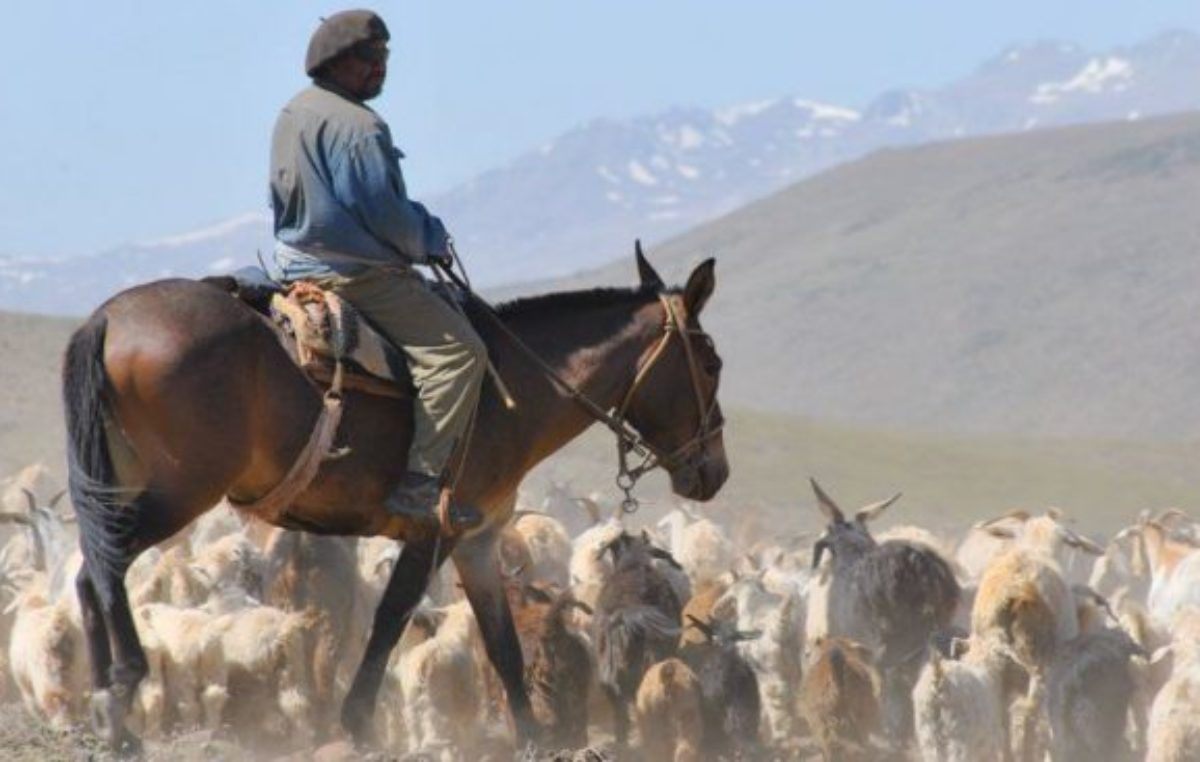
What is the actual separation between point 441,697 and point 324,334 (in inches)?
122

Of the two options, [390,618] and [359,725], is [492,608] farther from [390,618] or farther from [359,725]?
[359,725]

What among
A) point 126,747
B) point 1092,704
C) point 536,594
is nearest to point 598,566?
point 536,594

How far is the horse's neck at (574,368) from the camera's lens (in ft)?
32.5

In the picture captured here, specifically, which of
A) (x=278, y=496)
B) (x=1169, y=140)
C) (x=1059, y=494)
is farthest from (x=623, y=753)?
(x=1169, y=140)

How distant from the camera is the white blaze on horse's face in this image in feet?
34.0

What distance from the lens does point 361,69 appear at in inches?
376

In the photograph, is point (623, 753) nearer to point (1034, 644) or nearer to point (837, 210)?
point (1034, 644)

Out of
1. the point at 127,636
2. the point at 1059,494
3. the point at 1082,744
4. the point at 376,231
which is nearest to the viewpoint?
the point at 127,636

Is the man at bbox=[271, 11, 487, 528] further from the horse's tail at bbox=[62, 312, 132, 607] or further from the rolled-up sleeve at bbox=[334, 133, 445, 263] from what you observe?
the horse's tail at bbox=[62, 312, 132, 607]

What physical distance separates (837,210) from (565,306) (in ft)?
375

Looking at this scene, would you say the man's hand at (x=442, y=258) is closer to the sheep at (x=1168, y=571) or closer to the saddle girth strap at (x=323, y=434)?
the saddle girth strap at (x=323, y=434)

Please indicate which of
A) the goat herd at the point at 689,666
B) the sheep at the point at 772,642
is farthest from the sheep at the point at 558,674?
the sheep at the point at 772,642

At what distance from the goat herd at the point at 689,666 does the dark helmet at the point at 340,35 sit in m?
2.86

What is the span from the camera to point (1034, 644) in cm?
1199
